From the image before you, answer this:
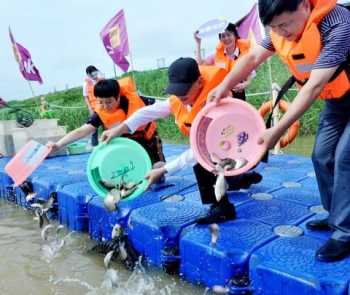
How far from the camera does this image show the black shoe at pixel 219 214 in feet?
8.58

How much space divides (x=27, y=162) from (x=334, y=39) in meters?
2.97

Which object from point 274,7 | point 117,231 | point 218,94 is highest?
point 274,7

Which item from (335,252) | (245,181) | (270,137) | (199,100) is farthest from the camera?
(245,181)

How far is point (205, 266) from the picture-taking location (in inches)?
93.4

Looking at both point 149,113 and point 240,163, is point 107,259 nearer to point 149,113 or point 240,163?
point 149,113

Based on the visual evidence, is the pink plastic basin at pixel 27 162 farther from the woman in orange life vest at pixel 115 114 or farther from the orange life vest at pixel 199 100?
the orange life vest at pixel 199 100

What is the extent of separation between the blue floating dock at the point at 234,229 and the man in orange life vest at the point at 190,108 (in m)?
0.14

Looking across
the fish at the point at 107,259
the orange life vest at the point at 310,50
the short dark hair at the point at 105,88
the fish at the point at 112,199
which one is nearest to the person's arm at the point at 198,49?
the short dark hair at the point at 105,88

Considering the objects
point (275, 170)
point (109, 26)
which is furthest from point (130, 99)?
point (109, 26)

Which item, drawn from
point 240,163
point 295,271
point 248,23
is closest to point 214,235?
point 240,163

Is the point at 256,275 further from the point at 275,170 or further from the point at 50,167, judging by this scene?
the point at 50,167

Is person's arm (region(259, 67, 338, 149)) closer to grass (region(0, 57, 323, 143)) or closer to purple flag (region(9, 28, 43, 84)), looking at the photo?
grass (region(0, 57, 323, 143))

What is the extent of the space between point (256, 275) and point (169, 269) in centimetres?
80

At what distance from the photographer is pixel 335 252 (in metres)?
1.92
